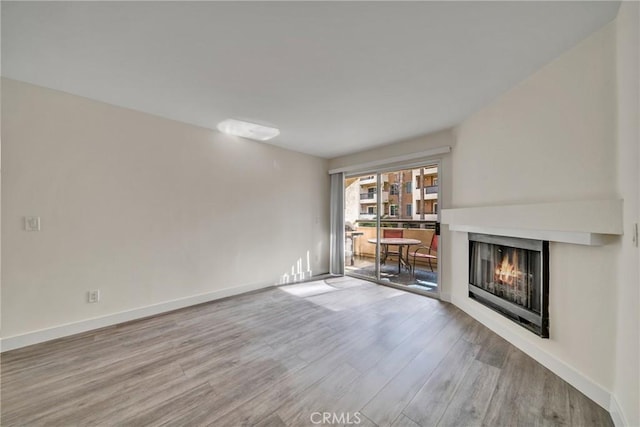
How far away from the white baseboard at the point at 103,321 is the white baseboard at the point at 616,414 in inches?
153

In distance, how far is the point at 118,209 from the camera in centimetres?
270

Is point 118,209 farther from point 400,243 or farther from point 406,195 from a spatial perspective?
point 406,195

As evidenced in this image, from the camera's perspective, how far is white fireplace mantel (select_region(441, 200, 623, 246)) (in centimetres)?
151

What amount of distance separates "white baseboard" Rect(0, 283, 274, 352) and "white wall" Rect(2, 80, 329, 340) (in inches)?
2.2

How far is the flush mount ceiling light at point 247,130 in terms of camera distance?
10.5 ft

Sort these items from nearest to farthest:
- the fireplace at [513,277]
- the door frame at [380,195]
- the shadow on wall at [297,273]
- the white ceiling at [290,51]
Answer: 1. the white ceiling at [290,51]
2. the fireplace at [513,277]
3. the door frame at [380,195]
4. the shadow on wall at [297,273]

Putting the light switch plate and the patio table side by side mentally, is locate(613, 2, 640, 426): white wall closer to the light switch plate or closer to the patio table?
the patio table

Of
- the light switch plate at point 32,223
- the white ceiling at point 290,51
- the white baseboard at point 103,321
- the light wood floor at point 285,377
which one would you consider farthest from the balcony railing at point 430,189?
the light switch plate at point 32,223

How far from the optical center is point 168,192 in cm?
305

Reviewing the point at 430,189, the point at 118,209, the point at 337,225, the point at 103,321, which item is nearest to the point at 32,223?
the point at 118,209

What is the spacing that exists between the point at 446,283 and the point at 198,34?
4.03 metres

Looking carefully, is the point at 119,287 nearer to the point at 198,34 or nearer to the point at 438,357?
the point at 198,34

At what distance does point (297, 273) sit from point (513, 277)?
3.33 meters

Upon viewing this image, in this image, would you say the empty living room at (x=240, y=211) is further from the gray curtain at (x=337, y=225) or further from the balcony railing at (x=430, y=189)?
the gray curtain at (x=337, y=225)
